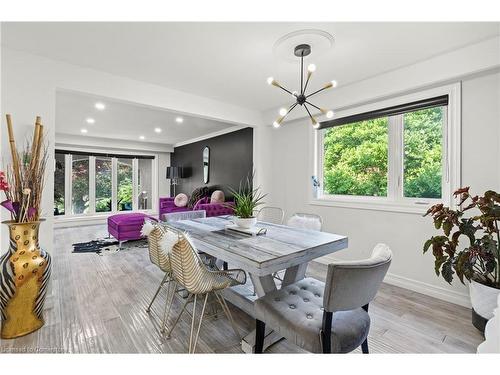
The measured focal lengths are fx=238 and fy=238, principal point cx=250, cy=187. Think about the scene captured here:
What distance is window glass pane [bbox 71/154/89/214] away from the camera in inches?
257

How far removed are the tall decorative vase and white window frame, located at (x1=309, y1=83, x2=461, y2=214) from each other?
3183 mm

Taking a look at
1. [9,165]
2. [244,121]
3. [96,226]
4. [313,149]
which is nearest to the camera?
[9,165]

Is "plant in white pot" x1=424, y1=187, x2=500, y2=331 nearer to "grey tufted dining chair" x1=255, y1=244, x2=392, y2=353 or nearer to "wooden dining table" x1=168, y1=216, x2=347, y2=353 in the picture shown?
"wooden dining table" x1=168, y1=216, x2=347, y2=353

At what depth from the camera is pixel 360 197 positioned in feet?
10.7

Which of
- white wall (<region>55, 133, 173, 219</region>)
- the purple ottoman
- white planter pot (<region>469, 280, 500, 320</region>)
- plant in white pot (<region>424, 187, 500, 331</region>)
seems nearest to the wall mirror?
the purple ottoman

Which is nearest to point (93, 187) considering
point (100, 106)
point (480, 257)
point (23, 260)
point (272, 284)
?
point (100, 106)

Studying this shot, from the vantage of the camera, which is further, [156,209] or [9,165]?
[156,209]

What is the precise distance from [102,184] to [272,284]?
271 inches

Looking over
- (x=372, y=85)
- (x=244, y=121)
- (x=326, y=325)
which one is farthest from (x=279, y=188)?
(x=326, y=325)

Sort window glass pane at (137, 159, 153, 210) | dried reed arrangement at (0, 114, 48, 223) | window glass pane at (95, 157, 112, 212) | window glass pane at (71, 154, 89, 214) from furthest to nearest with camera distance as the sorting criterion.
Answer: window glass pane at (137, 159, 153, 210) → window glass pane at (95, 157, 112, 212) → window glass pane at (71, 154, 89, 214) → dried reed arrangement at (0, 114, 48, 223)
